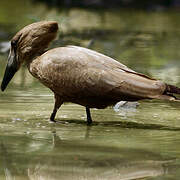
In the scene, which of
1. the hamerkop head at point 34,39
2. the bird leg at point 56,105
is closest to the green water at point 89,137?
the bird leg at point 56,105

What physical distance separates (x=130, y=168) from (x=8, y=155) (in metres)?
1.19

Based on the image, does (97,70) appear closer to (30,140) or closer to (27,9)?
(30,140)

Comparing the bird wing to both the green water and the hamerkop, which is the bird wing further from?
the green water

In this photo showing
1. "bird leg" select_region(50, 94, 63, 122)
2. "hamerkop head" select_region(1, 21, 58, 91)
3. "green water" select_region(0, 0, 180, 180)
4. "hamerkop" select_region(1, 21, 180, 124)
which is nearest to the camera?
"green water" select_region(0, 0, 180, 180)

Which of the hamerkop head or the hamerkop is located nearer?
the hamerkop

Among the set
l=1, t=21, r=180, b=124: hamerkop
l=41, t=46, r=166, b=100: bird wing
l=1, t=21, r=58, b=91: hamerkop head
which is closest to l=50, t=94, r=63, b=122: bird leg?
l=1, t=21, r=180, b=124: hamerkop

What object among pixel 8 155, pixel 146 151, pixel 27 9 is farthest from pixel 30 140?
pixel 27 9

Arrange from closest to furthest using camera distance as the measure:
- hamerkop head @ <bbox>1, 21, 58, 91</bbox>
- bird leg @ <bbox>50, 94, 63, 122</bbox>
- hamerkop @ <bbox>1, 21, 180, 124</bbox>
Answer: hamerkop @ <bbox>1, 21, 180, 124</bbox>
bird leg @ <bbox>50, 94, 63, 122</bbox>
hamerkop head @ <bbox>1, 21, 58, 91</bbox>

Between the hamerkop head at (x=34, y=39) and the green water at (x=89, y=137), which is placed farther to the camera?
the hamerkop head at (x=34, y=39)

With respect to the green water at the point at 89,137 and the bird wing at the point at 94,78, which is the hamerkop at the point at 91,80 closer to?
the bird wing at the point at 94,78

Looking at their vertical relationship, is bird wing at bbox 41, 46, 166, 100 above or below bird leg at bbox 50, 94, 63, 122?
above

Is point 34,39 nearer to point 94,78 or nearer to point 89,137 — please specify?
point 94,78

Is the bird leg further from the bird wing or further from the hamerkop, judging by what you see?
the bird wing

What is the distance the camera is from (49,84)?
336 inches
